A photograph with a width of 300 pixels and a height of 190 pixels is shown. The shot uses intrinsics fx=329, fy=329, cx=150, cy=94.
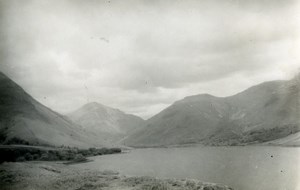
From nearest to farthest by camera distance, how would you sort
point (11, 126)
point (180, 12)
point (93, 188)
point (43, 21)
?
1. point (93, 188)
2. point (180, 12)
3. point (43, 21)
4. point (11, 126)

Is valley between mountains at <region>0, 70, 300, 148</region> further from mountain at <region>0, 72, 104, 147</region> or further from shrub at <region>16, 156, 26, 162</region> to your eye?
shrub at <region>16, 156, 26, 162</region>

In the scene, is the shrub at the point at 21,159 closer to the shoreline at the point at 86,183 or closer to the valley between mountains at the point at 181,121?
the valley between mountains at the point at 181,121

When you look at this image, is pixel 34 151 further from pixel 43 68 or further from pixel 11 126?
pixel 43 68

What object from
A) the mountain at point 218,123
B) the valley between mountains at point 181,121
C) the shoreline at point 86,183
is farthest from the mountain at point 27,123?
the mountain at point 218,123

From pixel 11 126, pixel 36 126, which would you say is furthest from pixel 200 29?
pixel 36 126

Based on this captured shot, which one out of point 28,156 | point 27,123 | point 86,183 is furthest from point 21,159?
point 86,183

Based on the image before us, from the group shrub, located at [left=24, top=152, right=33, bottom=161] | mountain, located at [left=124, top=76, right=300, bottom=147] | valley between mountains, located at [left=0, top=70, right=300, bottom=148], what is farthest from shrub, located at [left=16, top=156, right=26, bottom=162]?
mountain, located at [left=124, top=76, right=300, bottom=147]
